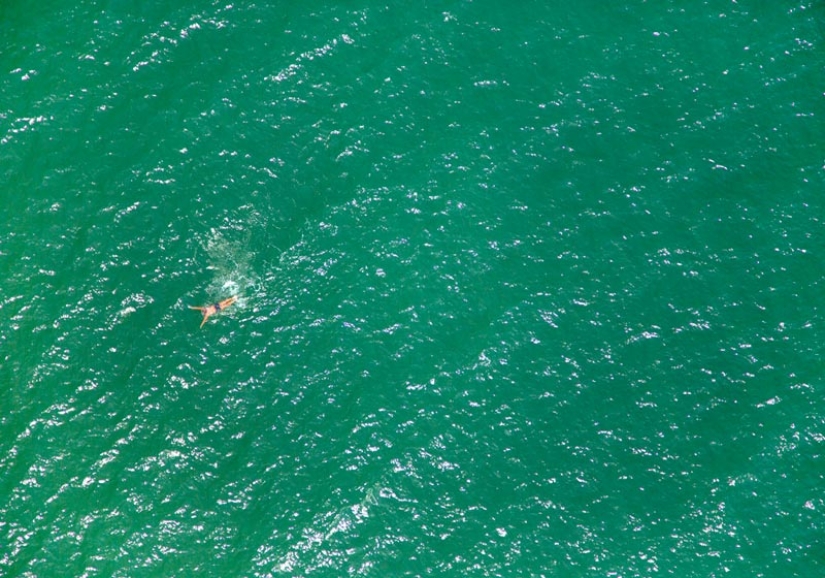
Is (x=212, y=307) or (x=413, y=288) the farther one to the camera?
(x=413, y=288)

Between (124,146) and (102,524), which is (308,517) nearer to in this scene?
(102,524)

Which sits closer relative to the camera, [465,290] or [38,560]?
[38,560]

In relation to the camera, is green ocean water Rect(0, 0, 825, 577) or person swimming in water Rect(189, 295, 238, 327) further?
person swimming in water Rect(189, 295, 238, 327)

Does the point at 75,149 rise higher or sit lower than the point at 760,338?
higher

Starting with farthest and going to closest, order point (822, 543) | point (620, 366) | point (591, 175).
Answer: point (591, 175)
point (620, 366)
point (822, 543)

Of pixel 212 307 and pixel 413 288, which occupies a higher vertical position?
pixel 212 307

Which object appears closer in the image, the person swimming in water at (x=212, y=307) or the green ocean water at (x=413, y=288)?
the green ocean water at (x=413, y=288)

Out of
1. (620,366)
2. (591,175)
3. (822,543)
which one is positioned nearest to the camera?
(822,543)

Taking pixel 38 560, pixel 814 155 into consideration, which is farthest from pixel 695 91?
pixel 38 560
